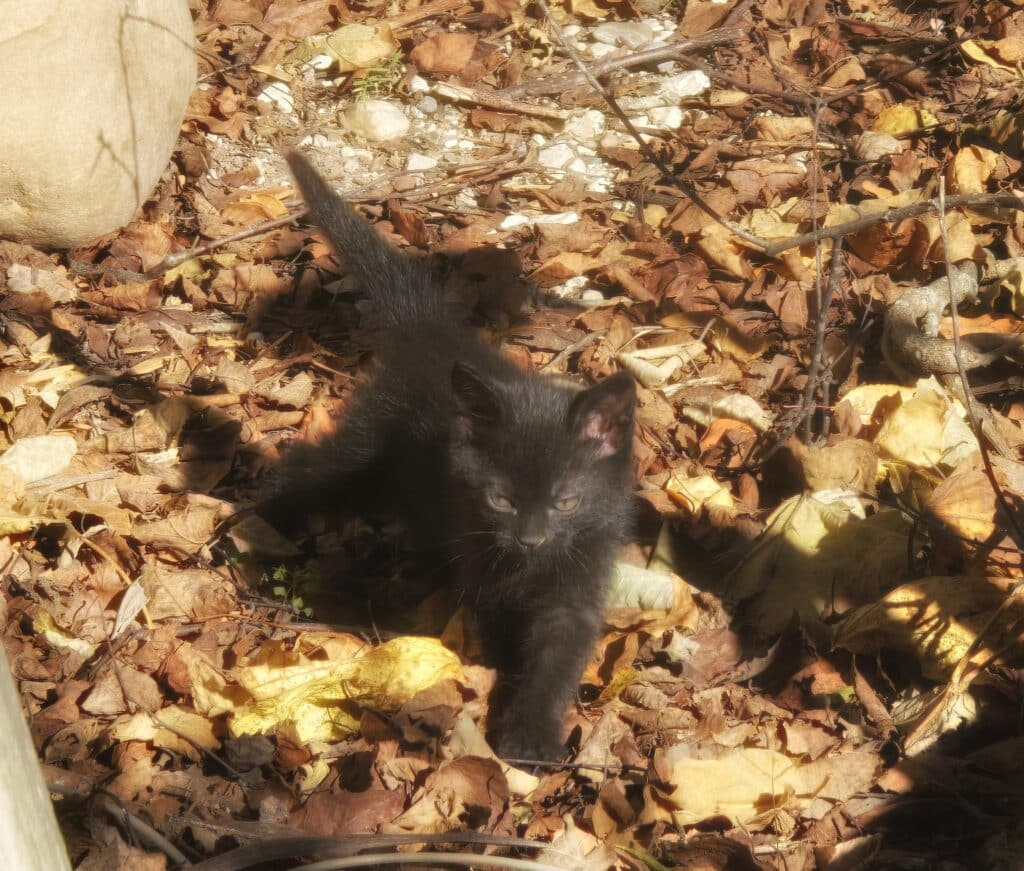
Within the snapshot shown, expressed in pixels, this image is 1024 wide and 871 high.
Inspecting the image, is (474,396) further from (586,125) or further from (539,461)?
(586,125)

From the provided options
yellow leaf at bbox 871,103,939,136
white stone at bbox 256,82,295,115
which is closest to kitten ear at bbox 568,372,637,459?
yellow leaf at bbox 871,103,939,136

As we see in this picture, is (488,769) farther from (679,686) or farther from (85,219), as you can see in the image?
(85,219)

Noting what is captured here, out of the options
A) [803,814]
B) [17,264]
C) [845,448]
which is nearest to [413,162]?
[17,264]

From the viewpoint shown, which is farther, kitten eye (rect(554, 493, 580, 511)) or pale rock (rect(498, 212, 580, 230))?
pale rock (rect(498, 212, 580, 230))

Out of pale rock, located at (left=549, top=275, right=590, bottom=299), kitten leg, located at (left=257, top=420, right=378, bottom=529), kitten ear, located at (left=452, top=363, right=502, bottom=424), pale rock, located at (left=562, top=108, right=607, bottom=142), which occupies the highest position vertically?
kitten ear, located at (left=452, top=363, right=502, bottom=424)

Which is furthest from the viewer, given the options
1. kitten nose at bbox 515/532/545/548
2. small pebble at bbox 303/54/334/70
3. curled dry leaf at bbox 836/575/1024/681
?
small pebble at bbox 303/54/334/70

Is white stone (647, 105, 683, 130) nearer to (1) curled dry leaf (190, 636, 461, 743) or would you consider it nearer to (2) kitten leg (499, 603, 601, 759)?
(2) kitten leg (499, 603, 601, 759)

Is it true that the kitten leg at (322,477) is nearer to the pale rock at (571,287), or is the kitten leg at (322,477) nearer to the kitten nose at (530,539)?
the kitten nose at (530,539)
